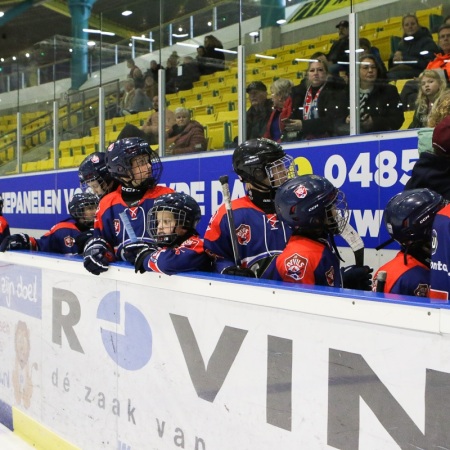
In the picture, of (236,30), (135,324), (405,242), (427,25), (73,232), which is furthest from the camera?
(236,30)

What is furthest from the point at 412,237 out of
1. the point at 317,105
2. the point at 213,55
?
the point at 213,55

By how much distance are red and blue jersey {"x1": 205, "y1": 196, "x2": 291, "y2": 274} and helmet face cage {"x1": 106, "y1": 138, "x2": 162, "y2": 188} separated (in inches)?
24.1

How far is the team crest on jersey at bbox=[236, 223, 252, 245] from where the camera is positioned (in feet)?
8.09

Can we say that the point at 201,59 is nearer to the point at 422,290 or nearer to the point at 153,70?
the point at 153,70

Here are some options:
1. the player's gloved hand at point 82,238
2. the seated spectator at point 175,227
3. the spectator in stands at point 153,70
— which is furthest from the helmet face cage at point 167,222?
the spectator in stands at point 153,70

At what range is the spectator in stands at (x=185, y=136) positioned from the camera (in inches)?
207

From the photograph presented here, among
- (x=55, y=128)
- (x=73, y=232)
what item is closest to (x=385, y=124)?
(x=73, y=232)

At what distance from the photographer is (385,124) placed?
3771 mm

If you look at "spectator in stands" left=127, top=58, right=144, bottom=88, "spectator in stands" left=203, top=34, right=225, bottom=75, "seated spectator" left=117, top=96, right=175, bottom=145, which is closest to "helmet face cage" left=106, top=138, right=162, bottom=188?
Result: "spectator in stands" left=203, top=34, right=225, bottom=75

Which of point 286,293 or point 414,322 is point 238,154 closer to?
point 286,293

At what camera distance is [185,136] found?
17.8ft

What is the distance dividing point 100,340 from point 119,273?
0.92ft

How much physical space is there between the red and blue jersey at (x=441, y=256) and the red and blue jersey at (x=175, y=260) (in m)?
0.81

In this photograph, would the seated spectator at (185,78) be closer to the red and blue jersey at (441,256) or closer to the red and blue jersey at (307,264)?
the red and blue jersey at (307,264)
